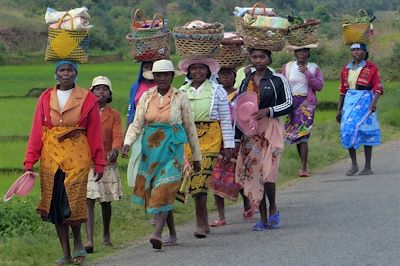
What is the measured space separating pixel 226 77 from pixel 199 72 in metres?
1.01

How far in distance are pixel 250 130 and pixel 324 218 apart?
1159 mm

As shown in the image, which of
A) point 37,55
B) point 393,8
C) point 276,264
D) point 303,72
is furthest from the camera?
point 393,8

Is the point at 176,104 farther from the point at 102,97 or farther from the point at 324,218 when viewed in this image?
the point at 324,218

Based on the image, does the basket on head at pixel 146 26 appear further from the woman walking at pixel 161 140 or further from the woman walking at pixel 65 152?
the woman walking at pixel 65 152

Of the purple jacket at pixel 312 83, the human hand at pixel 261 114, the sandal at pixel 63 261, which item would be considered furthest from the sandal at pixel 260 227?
the purple jacket at pixel 312 83

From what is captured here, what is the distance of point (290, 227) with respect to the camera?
374 inches

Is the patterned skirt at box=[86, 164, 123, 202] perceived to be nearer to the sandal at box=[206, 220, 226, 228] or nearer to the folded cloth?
the sandal at box=[206, 220, 226, 228]

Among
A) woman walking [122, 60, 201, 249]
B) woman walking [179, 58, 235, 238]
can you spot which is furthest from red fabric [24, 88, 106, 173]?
woman walking [179, 58, 235, 238]

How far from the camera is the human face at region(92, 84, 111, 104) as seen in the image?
9164 millimetres

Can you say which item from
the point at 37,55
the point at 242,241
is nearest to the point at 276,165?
the point at 242,241

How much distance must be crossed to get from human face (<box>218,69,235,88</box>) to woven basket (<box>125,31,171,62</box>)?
865mm

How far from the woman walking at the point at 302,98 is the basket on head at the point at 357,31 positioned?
0.65 metres

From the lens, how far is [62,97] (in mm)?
8055

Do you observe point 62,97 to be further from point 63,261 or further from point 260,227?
point 260,227
